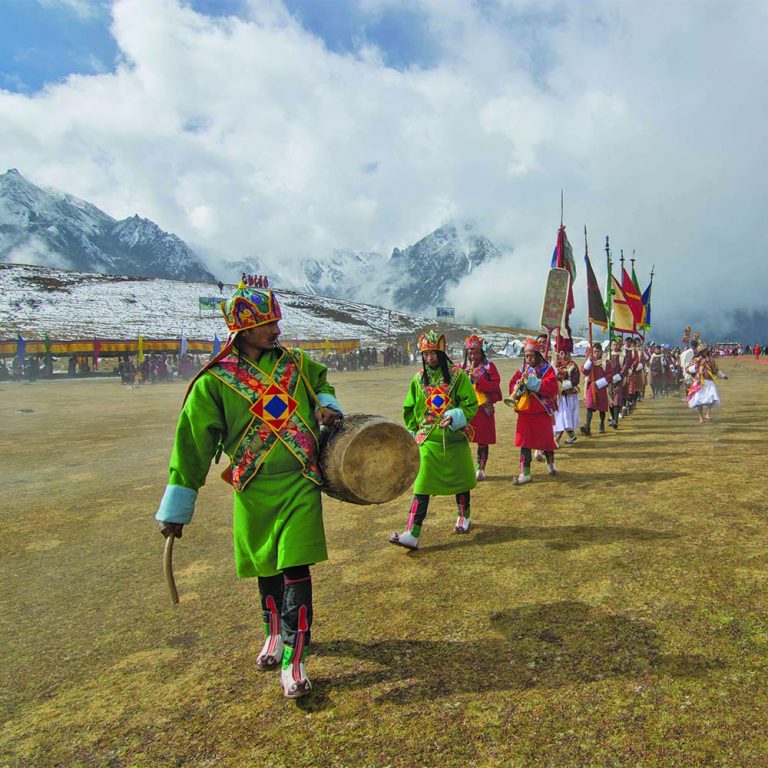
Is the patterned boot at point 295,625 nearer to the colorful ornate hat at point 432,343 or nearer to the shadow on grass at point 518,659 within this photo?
the shadow on grass at point 518,659

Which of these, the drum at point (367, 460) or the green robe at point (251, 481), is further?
the drum at point (367, 460)

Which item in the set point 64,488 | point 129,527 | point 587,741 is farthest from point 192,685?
point 64,488

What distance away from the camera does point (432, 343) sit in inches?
216

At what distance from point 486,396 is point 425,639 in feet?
15.1

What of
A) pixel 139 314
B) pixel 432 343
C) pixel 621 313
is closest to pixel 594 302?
pixel 621 313

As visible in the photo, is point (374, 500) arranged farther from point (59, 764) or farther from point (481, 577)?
point (59, 764)

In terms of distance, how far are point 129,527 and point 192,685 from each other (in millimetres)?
3547

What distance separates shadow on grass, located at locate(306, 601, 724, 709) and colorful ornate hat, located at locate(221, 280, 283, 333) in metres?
2.07

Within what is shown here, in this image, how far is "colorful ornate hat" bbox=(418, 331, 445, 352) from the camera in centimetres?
543

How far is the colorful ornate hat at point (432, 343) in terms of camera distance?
5430 millimetres

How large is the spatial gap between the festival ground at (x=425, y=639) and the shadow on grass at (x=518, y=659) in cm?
1

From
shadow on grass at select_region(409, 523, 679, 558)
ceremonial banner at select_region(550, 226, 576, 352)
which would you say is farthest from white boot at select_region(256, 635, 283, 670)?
ceremonial banner at select_region(550, 226, 576, 352)

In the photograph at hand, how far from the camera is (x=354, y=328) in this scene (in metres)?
82.3

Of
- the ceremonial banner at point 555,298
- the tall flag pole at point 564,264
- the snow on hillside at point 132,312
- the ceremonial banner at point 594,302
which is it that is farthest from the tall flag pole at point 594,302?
the snow on hillside at point 132,312
